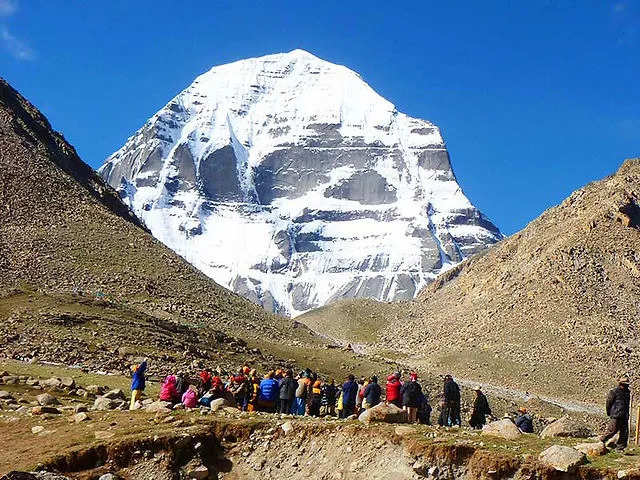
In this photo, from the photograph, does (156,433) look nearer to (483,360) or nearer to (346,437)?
(346,437)

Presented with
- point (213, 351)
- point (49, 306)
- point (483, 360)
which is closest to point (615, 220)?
point (483, 360)

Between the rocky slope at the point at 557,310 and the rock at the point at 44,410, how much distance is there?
10637 cm

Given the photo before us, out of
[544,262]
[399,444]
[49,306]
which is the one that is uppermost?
[544,262]

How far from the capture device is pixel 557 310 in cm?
14800

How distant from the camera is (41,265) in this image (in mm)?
91375

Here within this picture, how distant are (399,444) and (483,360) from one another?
11868 cm

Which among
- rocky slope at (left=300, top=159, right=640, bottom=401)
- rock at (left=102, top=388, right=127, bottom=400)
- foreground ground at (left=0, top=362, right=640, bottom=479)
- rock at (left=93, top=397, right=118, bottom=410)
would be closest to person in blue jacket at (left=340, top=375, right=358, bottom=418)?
foreground ground at (left=0, top=362, right=640, bottom=479)

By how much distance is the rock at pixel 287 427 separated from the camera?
86.8ft

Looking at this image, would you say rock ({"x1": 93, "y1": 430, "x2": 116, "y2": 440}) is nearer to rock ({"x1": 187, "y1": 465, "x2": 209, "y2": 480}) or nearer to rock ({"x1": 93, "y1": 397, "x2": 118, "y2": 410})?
rock ({"x1": 187, "y1": 465, "x2": 209, "y2": 480})

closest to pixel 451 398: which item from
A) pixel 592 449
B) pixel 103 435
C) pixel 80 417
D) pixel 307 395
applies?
pixel 307 395

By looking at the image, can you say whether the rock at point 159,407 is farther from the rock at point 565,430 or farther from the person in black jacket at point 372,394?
the rock at point 565,430

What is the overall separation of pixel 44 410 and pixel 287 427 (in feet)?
33.2

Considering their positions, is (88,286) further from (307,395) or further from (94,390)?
(307,395)

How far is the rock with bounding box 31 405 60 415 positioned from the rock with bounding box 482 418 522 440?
15.7 m
